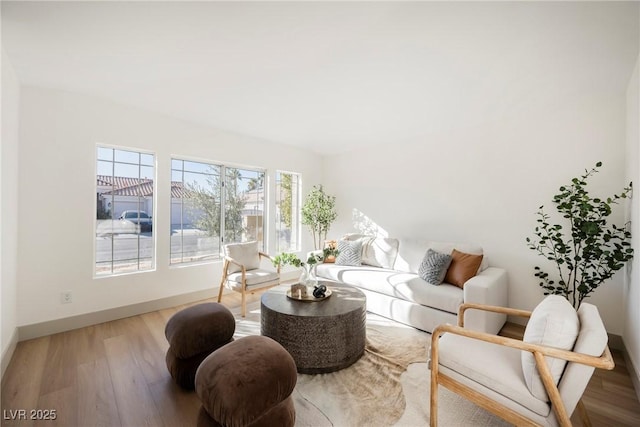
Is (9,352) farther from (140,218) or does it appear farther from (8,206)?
(140,218)

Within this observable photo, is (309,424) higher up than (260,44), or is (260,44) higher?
(260,44)

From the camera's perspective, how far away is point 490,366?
1542mm

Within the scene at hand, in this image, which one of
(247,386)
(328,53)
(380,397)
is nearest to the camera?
(247,386)

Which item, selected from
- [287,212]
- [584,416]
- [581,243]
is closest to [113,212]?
[287,212]

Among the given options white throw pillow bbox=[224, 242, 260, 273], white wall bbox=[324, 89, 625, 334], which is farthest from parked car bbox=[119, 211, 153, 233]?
white wall bbox=[324, 89, 625, 334]

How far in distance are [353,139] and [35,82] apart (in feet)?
12.9

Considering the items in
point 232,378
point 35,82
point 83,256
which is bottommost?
point 232,378

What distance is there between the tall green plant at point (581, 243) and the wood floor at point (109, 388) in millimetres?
761

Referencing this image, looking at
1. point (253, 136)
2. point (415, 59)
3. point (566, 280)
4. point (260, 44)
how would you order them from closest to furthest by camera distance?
point (260, 44), point (415, 59), point (566, 280), point (253, 136)

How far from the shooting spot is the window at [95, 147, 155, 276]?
10.6 ft

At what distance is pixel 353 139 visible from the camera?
4.54m

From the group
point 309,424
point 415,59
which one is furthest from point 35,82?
point 309,424

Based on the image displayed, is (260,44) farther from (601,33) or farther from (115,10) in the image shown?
(601,33)

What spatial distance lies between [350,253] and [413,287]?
1262 mm
